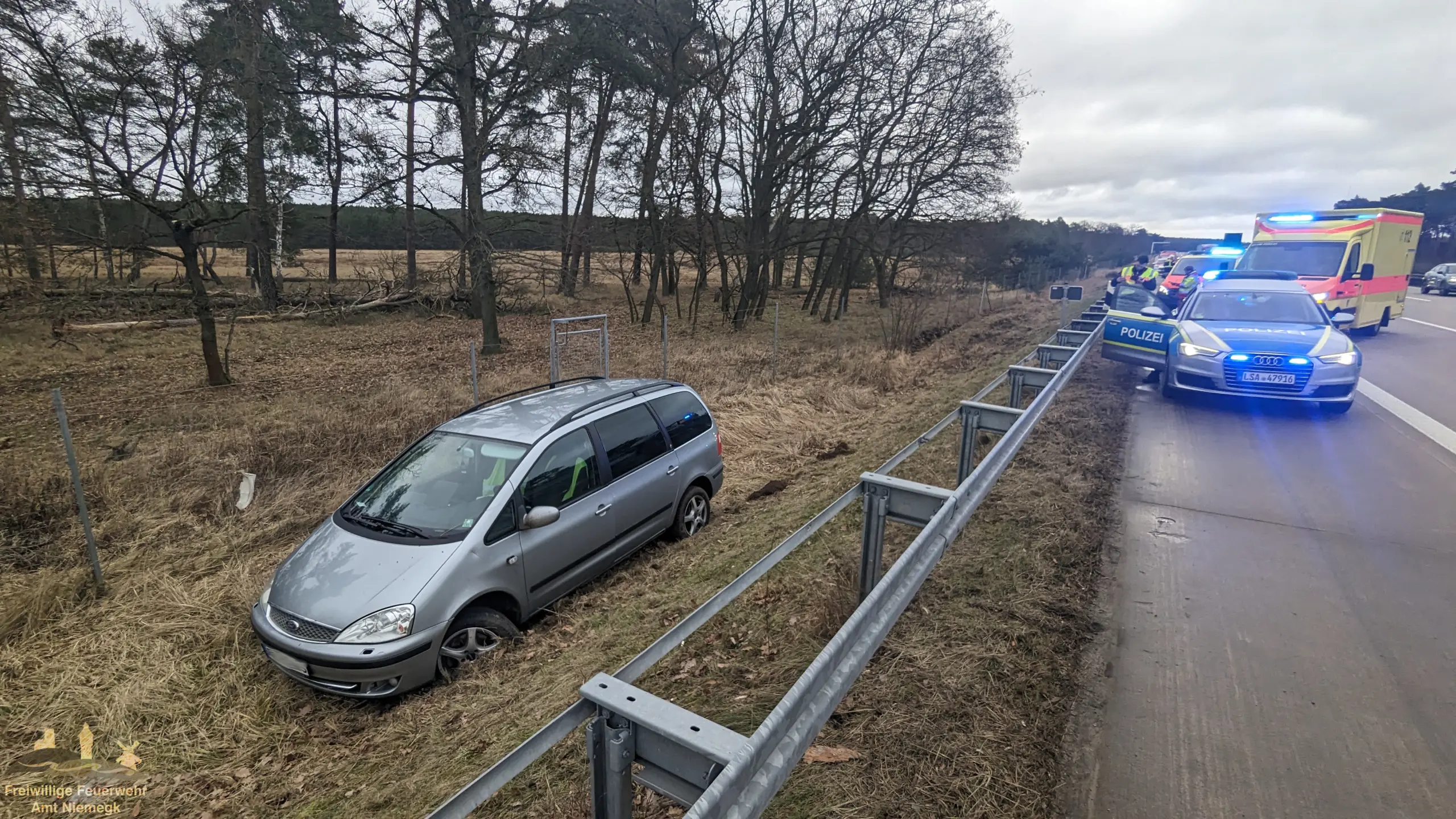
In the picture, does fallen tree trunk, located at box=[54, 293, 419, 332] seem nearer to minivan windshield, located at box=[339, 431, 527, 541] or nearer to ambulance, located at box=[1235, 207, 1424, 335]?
minivan windshield, located at box=[339, 431, 527, 541]

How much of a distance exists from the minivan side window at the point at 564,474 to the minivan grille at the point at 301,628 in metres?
1.45

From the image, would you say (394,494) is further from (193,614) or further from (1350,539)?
(1350,539)

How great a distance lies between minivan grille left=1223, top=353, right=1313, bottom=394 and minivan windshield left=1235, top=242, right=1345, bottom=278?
8.45m

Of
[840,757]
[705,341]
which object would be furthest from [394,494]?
[705,341]

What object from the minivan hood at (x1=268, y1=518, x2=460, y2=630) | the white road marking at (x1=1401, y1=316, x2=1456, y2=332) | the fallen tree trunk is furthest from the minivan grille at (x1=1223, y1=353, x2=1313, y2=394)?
the fallen tree trunk

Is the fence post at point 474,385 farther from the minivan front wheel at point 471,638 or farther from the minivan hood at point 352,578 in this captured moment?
the minivan front wheel at point 471,638

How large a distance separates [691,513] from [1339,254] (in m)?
16.0

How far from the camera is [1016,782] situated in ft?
8.91

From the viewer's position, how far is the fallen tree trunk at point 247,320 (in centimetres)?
1588

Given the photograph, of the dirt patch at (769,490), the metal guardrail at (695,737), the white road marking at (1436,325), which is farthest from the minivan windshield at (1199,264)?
the metal guardrail at (695,737)

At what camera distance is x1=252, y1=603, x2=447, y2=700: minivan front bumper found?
4.07 metres

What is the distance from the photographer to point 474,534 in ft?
15.1

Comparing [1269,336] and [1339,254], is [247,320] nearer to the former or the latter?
[1269,336]

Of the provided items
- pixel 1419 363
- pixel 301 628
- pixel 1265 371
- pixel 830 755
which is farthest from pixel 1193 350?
pixel 301 628
